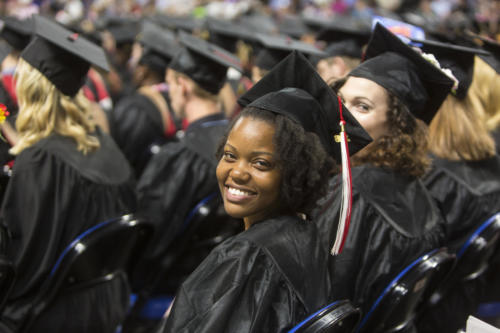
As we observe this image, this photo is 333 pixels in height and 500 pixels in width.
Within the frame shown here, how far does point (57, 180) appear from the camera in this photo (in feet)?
7.73

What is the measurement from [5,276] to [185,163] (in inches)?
58.0

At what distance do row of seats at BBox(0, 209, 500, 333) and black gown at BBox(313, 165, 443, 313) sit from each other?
0.13 m

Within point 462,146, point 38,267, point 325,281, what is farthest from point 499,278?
point 38,267

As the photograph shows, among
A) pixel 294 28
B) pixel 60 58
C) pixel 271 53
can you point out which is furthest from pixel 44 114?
pixel 294 28

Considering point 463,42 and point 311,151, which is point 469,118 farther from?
point 311,151

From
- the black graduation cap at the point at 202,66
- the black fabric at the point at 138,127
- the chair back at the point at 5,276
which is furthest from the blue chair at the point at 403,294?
the black fabric at the point at 138,127

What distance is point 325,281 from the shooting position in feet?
5.45

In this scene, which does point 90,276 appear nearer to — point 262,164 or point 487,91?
point 262,164

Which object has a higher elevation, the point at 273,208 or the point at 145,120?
the point at 273,208

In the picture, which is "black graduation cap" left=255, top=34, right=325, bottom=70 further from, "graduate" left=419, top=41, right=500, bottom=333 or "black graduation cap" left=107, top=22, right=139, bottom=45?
"black graduation cap" left=107, top=22, right=139, bottom=45

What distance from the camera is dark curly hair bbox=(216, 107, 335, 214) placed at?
1.60m

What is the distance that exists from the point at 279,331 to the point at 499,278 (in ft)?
7.02

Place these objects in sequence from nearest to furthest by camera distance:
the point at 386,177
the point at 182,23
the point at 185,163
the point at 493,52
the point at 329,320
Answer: the point at 329,320 < the point at 386,177 < the point at 493,52 < the point at 185,163 < the point at 182,23

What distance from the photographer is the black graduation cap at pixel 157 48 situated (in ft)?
15.8
